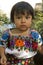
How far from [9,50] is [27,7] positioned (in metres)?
0.40

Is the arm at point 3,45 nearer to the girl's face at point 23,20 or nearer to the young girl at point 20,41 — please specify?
the young girl at point 20,41

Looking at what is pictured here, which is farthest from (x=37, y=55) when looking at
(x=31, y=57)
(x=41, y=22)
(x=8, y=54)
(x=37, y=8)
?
(x=37, y=8)

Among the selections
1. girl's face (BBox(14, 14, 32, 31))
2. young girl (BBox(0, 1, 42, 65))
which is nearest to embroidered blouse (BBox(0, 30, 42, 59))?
young girl (BBox(0, 1, 42, 65))

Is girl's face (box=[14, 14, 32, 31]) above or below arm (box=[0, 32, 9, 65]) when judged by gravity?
above

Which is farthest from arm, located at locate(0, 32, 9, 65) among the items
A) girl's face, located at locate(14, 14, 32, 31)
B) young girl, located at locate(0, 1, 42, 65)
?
girl's face, located at locate(14, 14, 32, 31)

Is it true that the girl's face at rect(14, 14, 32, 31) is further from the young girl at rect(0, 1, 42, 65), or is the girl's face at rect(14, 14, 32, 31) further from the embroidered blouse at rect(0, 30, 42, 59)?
the embroidered blouse at rect(0, 30, 42, 59)

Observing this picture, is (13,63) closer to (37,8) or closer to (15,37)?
(15,37)

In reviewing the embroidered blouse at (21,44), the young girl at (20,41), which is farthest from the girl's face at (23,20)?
the embroidered blouse at (21,44)

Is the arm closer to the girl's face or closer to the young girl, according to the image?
the young girl

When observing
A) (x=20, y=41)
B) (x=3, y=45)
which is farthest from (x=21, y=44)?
(x=3, y=45)

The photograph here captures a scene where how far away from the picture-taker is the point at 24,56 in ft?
6.66

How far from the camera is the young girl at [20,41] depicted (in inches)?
77.9

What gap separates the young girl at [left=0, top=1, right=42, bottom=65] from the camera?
1.98 m

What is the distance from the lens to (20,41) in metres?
2.01
